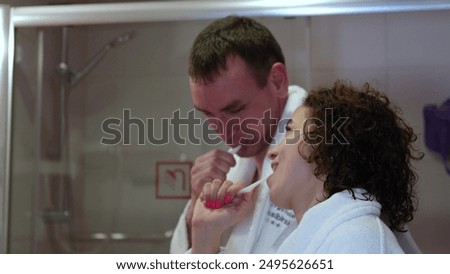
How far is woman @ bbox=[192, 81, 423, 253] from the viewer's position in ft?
2.82

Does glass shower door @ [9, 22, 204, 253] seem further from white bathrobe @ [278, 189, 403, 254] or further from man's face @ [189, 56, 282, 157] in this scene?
white bathrobe @ [278, 189, 403, 254]

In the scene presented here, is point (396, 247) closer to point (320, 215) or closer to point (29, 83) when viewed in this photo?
point (320, 215)

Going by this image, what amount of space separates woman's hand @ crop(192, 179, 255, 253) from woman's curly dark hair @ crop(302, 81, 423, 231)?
16 cm

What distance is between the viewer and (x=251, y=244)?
0.96m

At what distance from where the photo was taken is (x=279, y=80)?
0.98 m

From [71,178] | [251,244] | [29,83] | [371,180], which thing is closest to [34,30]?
A: [29,83]

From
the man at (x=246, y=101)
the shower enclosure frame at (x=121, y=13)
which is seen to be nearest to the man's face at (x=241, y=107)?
the man at (x=246, y=101)

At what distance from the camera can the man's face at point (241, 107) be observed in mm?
973

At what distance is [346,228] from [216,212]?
25cm

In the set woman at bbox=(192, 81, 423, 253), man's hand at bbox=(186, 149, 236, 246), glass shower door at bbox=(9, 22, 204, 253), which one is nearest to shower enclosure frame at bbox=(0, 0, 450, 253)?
glass shower door at bbox=(9, 22, 204, 253)

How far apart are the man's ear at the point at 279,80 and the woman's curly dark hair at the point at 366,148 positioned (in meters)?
0.06

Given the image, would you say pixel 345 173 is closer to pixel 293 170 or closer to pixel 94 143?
pixel 293 170

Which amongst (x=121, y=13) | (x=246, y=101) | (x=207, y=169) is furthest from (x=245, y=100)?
(x=121, y=13)
